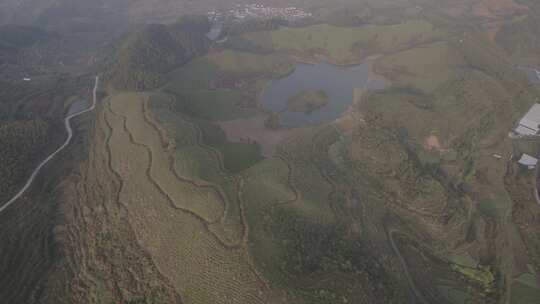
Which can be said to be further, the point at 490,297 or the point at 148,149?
the point at 148,149

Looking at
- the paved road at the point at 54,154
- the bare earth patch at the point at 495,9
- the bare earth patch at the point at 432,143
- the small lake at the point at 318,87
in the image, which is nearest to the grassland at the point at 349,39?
the small lake at the point at 318,87

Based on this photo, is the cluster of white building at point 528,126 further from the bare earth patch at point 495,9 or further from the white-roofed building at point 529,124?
the bare earth patch at point 495,9

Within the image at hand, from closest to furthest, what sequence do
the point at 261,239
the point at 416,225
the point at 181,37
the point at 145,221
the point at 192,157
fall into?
1. the point at 261,239
2. the point at 145,221
3. the point at 416,225
4. the point at 192,157
5. the point at 181,37

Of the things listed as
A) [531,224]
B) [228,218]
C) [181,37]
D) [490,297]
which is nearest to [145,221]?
[228,218]

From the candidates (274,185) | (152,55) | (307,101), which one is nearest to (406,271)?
(274,185)

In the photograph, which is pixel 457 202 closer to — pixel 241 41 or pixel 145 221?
pixel 145 221

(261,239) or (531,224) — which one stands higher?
(261,239)

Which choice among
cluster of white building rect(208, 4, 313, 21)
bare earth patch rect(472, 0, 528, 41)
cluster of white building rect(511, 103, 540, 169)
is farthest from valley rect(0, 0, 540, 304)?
cluster of white building rect(208, 4, 313, 21)
